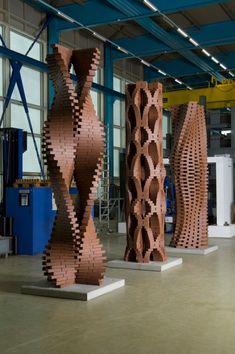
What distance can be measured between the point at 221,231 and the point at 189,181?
2.70 metres

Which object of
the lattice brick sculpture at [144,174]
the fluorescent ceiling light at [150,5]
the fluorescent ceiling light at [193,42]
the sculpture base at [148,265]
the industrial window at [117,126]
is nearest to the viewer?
the sculpture base at [148,265]

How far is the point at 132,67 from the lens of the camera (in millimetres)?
21406

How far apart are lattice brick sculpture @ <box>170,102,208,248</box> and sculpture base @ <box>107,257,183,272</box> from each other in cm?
161

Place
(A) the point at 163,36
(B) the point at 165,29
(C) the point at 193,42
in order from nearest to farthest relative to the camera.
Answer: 1. (A) the point at 163,36
2. (C) the point at 193,42
3. (B) the point at 165,29

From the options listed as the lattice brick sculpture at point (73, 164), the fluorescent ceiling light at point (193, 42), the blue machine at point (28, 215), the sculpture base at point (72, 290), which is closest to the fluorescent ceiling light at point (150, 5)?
the fluorescent ceiling light at point (193, 42)

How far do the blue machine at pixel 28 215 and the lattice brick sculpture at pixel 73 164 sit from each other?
10.5ft

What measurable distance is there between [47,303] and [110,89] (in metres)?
13.5

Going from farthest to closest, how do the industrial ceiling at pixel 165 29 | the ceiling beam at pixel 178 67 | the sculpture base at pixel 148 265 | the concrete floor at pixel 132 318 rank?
1. the ceiling beam at pixel 178 67
2. the industrial ceiling at pixel 165 29
3. the sculpture base at pixel 148 265
4. the concrete floor at pixel 132 318

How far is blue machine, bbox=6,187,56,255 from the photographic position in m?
8.98

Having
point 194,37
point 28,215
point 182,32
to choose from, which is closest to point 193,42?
point 194,37

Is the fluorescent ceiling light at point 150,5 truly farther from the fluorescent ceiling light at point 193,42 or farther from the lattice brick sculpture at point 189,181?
the lattice brick sculpture at point 189,181

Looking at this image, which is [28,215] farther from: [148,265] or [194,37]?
[194,37]

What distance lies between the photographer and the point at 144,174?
7.71 meters

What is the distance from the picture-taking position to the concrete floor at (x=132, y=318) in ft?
12.5
